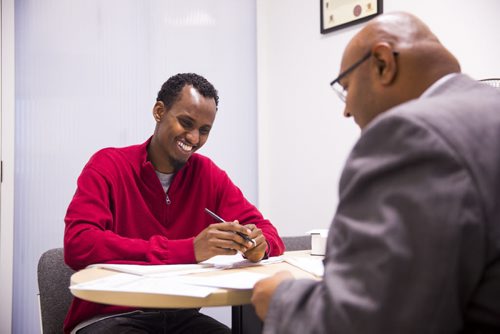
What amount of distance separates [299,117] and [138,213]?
1669 millimetres

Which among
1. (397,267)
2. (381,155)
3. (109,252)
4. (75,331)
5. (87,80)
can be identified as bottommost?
(75,331)

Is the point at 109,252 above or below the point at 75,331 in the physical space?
→ above

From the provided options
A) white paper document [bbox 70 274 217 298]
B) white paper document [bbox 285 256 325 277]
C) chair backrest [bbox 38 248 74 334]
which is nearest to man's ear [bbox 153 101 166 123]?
chair backrest [bbox 38 248 74 334]

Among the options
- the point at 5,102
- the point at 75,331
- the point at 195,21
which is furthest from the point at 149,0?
the point at 75,331

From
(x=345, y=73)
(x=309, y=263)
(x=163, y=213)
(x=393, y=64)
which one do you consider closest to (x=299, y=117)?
(x=163, y=213)

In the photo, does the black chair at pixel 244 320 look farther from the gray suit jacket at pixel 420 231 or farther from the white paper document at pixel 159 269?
the gray suit jacket at pixel 420 231

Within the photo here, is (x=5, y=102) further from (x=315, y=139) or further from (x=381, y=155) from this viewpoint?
(x=381, y=155)

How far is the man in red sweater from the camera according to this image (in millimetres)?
1440

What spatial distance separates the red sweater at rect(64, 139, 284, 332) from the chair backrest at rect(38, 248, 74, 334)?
0.61 feet

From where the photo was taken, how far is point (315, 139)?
3047 mm

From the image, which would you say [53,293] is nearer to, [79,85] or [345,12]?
[79,85]

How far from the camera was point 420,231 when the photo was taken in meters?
0.61

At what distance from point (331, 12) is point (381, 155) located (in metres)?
2.44

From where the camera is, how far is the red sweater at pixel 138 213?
4.74 feet
